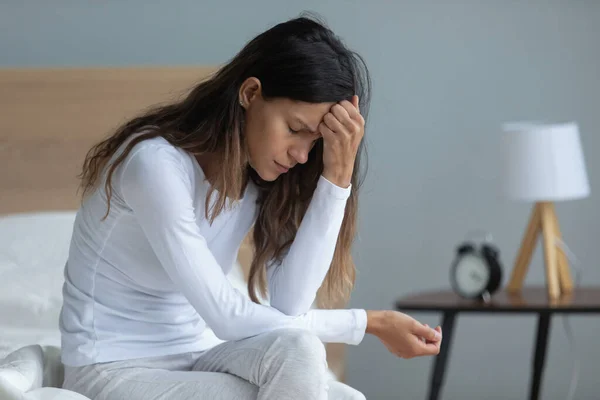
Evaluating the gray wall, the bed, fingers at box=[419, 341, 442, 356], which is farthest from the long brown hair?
the gray wall

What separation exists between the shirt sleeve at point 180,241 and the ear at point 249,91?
0.14m

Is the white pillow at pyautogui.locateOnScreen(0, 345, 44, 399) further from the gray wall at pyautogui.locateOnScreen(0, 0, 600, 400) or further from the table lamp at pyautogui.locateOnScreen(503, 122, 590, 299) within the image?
the gray wall at pyautogui.locateOnScreen(0, 0, 600, 400)

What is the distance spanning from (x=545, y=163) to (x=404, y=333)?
3.87 feet

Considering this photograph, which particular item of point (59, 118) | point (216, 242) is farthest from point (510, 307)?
point (59, 118)

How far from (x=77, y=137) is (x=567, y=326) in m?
1.66

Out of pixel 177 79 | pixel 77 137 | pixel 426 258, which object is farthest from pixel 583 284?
pixel 77 137

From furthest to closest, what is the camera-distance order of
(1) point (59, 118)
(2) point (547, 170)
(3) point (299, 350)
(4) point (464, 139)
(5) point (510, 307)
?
(4) point (464, 139) → (1) point (59, 118) → (2) point (547, 170) → (5) point (510, 307) → (3) point (299, 350)

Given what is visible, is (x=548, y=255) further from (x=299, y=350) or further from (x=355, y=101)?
(x=299, y=350)

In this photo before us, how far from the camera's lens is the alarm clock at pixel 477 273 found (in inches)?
94.8

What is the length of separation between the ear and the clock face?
1.26 metres

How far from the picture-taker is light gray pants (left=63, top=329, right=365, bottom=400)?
1.17m

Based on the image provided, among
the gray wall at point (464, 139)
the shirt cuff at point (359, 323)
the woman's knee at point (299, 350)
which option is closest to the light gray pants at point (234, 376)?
the woman's knee at point (299, 350)

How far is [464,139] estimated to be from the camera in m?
2.87

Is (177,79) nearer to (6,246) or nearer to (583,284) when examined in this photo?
(6,246)
